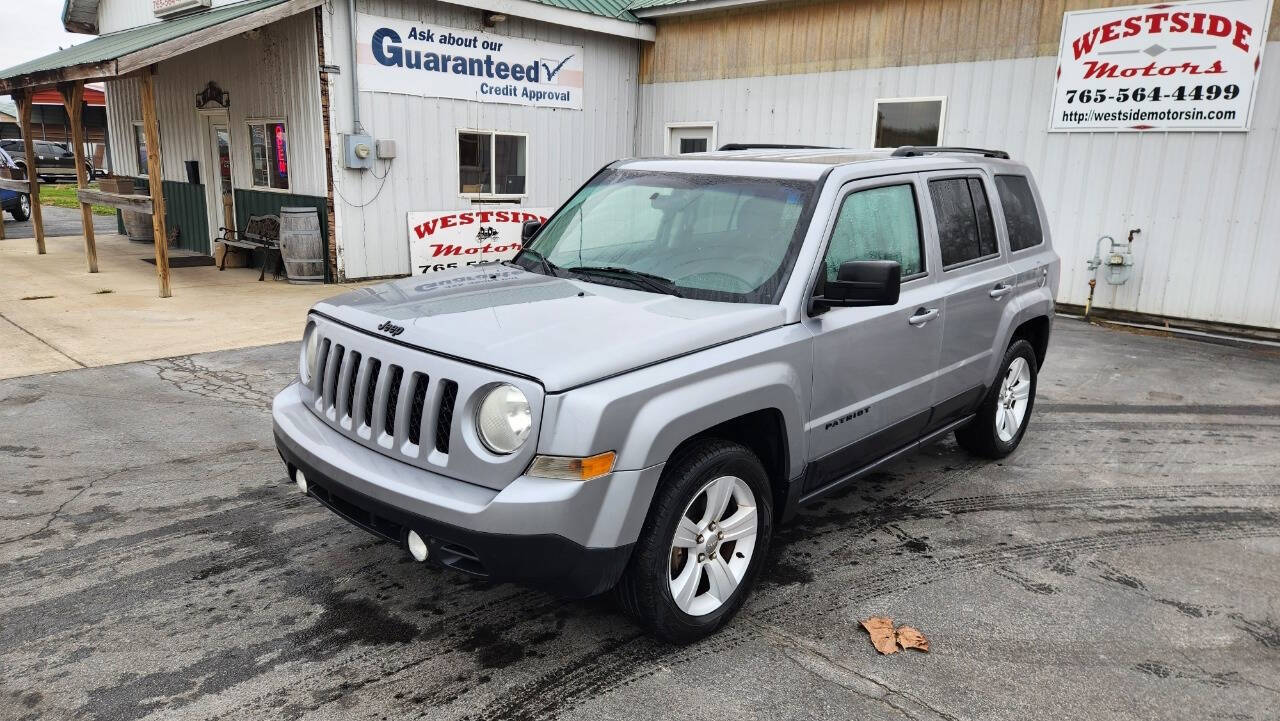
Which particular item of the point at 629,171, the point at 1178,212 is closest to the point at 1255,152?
the point at 1178,212

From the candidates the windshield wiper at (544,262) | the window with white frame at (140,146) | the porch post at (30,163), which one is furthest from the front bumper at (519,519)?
the window with white frame at (140,146)

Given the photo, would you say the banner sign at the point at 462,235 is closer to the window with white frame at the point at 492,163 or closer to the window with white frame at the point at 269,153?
the window with white frame at the point at 492,163

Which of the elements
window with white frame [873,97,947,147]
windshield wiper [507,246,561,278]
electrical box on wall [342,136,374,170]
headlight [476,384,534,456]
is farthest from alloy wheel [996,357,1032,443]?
electrical box on wall [342,136,374,170]

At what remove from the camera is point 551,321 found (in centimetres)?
323

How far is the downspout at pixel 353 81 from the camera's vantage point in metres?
11.2

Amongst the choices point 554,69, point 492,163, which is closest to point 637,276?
point 492,163

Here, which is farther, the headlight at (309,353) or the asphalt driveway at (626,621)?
the headlight at (309,353)

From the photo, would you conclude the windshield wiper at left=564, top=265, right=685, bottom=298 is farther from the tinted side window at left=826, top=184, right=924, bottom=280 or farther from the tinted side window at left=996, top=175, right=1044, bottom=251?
the tinted side window at left=996, top=175, right=1044, bottom=251

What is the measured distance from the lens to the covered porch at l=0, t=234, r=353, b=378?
7879mm

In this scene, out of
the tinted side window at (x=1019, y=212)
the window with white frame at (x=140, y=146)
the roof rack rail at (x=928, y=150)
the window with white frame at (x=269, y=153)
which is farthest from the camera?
the window with white frame at (x=140, y=146)

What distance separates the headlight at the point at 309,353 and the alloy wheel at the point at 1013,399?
4002 mm

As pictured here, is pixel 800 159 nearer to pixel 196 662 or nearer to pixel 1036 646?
pixel 1036 646

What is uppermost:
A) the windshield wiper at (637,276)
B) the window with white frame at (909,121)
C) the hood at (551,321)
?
the window with white frame at (909,121)

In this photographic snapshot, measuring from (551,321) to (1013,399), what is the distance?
12.2 ft
